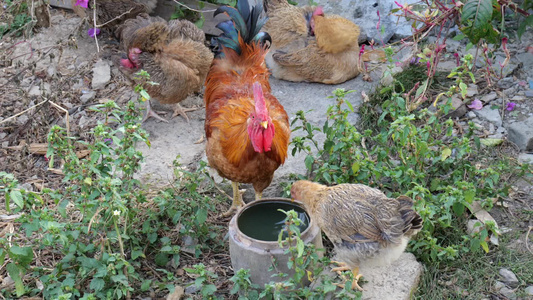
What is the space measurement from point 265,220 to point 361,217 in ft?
2.28

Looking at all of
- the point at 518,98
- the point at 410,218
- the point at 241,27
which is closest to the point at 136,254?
the point at 410,218

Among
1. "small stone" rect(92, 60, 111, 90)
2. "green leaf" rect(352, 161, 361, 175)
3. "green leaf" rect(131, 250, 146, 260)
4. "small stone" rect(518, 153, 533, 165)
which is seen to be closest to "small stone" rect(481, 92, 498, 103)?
"small stone" rect(518, 153, 533, 165)

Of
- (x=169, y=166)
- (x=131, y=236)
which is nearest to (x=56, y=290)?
(x=131, y=236)

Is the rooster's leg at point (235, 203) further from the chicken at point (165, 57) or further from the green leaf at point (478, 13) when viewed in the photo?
the green leaf at point (478, 13)

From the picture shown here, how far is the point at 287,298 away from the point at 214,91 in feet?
7.08

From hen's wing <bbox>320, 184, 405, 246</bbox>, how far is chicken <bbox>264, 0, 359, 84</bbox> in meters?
2.63

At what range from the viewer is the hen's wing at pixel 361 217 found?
11.1ft

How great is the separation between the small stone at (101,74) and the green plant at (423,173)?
291cm

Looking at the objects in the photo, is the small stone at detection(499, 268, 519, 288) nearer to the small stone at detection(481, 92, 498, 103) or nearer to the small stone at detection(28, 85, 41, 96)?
the small stone at detection(481, 92, 498, 103)

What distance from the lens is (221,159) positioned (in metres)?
4.23

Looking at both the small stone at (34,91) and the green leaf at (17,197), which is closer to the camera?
the green leaf at (17,197)

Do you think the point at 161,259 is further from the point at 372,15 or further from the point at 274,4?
the point at 372,15

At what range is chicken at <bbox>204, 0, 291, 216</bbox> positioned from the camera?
396cm

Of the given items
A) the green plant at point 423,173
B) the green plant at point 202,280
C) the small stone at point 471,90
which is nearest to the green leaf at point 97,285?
the green plant at point 202,280
